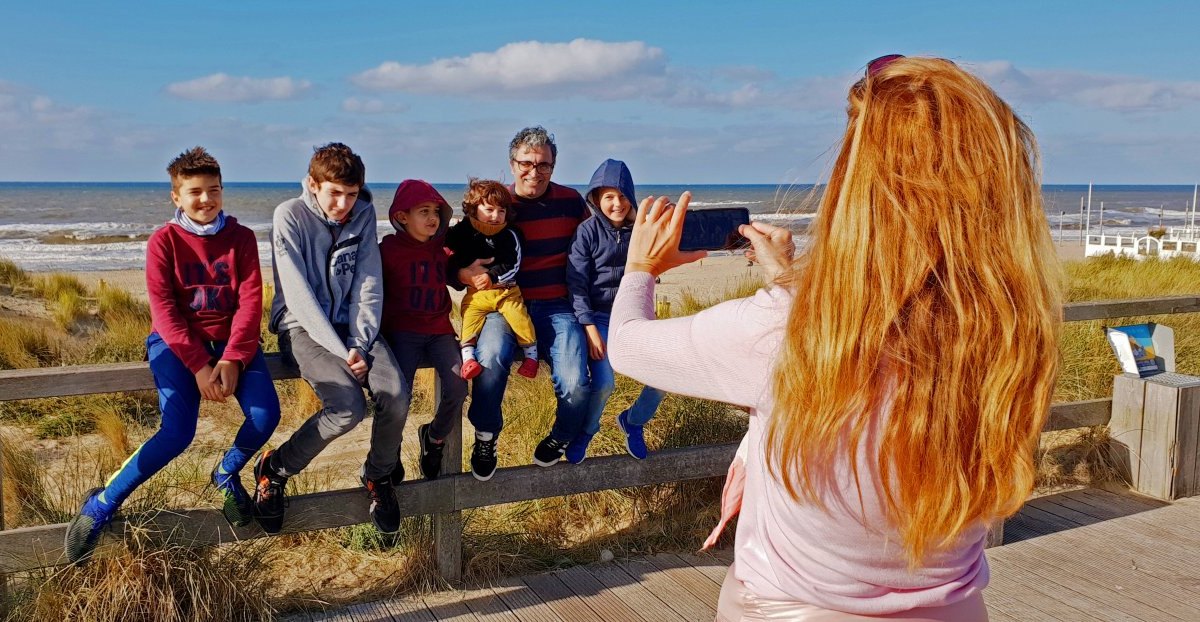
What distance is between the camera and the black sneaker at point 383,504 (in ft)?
11.0

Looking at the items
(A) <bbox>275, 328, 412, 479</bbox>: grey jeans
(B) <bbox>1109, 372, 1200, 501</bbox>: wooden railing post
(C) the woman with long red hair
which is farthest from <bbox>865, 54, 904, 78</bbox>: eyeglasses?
(B) <bbox>1109, 372, 1200, 501</bbox>: wooden railing post

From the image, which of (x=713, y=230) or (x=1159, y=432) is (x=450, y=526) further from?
(x=1159, y=432)

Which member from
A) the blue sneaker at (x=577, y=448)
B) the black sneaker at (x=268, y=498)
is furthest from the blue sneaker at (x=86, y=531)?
the blue sneaker at (x=577, y=448)

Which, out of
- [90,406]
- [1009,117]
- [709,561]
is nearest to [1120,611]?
[709,561]

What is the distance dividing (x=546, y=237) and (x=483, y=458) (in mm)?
959

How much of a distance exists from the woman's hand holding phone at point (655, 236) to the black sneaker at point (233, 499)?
80.2 inches

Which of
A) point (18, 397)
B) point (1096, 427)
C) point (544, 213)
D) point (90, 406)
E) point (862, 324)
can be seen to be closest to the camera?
point (862, 324)

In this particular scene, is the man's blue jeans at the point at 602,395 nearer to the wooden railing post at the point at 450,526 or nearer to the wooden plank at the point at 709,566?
the wooden railing post at the point at 450,526

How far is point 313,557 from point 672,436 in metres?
1.71

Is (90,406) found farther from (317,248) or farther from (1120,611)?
(1120,611)

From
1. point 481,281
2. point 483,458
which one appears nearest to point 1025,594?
point 483,458

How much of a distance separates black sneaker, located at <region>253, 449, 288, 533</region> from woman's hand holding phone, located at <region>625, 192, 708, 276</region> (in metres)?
2.05

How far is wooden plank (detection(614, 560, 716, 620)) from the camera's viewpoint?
3.54 metres

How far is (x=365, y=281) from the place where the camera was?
3426mm
